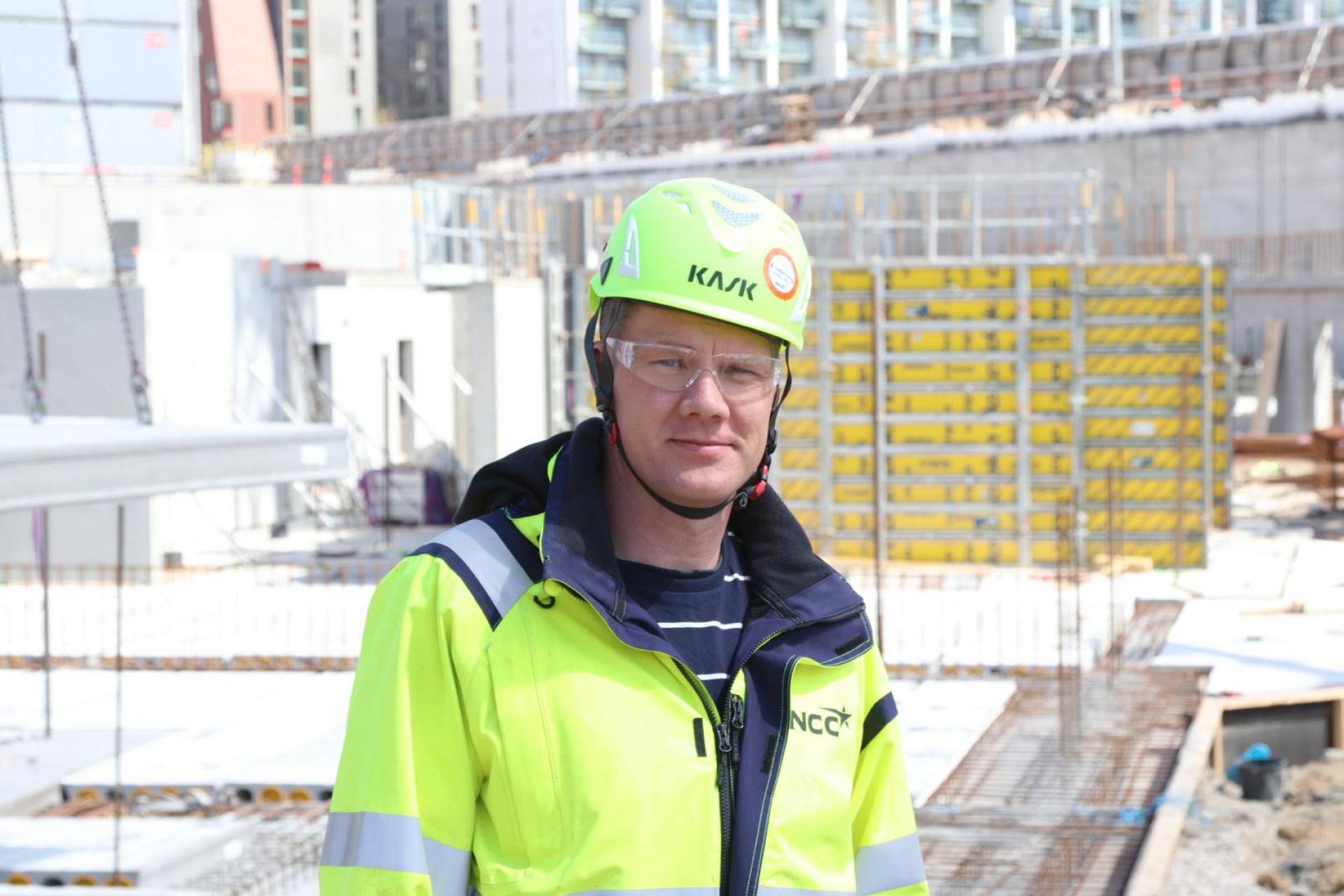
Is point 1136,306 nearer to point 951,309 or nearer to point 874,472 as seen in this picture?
point 951,309

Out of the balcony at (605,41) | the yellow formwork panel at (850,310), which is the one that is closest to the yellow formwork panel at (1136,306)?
the yellow formwork panel at (850,310)

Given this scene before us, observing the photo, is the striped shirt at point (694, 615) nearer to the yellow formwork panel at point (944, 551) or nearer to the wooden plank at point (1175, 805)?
the wooden plank at point (1175, 805)

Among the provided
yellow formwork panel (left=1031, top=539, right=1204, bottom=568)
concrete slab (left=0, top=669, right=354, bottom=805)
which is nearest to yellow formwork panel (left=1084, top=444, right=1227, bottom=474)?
yellow formwork panel (left=1031, top=539, right=1204, bottom=568)

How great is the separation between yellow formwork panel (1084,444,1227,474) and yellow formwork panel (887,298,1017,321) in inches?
68.0

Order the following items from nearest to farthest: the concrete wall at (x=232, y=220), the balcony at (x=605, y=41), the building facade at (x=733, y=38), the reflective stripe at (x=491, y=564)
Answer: the reflective stripe at (x=491, y=564) < the concrete wall at (x=232, y=220) < the balcony at (x=605, y=41) < the building facade at (x=733, y=38)

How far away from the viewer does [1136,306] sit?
68.0ft

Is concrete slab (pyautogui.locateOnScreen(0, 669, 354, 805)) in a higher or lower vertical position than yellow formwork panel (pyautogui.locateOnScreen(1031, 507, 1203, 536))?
lower

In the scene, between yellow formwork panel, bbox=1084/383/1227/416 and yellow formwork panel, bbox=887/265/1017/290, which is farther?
yellow formwork panel, bbox=887/265/1017/290

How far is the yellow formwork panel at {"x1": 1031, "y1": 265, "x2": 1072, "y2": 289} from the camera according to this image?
20.7 meters

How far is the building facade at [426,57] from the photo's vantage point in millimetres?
101938

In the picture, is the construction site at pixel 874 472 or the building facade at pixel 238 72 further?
the building facade at pixel 238 72

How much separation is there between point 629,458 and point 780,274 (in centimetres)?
35

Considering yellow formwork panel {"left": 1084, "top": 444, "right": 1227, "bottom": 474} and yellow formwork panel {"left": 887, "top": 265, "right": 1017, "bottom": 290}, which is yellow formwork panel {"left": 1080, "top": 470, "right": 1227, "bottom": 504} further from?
yellow formwork panel {"left": 887, "top": 265, "right": 1017, "bottom": 290}

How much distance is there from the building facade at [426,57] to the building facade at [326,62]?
219cm
